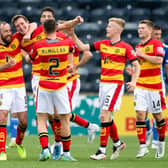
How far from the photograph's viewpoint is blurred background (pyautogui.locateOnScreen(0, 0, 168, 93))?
70.4 feet

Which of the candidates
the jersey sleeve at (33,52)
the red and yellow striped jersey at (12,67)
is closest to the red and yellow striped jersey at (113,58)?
the red and yellow striped jersey at (12,67)

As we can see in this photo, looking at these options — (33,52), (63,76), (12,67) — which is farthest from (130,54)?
(12,67)

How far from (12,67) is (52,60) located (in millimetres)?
1005

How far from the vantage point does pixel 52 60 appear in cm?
971

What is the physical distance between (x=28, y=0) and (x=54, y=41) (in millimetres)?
12735

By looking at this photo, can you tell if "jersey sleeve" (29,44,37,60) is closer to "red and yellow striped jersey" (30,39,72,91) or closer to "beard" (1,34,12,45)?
"red and yellow striped jersey" (30,39,72,91)

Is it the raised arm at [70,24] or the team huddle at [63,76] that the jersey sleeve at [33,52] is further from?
the raised arm at [70,24]

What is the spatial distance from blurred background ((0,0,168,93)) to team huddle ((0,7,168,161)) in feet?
30.7

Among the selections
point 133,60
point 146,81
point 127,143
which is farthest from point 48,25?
point 127,143

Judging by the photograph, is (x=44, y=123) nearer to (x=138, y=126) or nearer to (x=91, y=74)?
(x=138, y=126)

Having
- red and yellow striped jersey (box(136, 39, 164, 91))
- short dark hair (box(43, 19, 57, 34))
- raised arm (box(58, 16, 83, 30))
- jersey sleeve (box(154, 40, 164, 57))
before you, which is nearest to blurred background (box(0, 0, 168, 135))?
red and yellow striped jersey (box(136, 39, 164, 91))

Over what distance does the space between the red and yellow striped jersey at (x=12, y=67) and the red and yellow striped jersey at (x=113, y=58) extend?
1.17 m

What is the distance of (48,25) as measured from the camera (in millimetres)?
9586

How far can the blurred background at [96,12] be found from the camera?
21.5m
